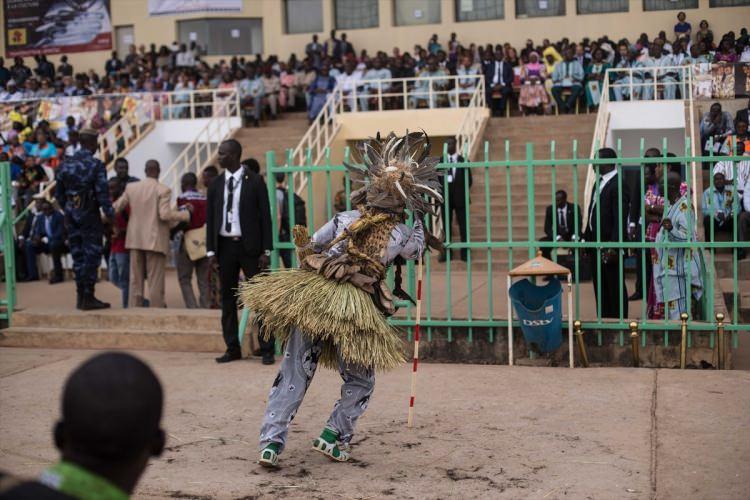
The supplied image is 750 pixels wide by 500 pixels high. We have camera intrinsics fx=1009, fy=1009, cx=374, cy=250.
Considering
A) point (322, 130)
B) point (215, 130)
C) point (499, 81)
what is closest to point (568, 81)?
point (499, 81)

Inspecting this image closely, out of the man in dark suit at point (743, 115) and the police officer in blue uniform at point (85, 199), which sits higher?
the man in dark suit at point (743, 115)

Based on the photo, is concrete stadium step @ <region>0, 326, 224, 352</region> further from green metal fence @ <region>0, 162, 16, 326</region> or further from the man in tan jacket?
the man in tan jacket

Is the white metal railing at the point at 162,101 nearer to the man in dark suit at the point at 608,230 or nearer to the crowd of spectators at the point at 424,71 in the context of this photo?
the crowd of spectators at the point at 424,71

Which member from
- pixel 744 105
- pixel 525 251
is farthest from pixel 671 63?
pixel 525 251

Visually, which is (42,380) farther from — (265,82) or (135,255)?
(265,82)

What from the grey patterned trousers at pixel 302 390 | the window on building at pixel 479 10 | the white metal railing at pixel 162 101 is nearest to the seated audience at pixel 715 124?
the window on building at pixel 479 10

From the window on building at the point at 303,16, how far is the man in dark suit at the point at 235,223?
17.1 meters

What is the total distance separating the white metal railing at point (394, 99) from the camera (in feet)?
61.4

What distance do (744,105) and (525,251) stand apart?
4734 mm

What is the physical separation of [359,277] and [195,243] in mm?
5122

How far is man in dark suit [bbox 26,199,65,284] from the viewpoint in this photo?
14141mm

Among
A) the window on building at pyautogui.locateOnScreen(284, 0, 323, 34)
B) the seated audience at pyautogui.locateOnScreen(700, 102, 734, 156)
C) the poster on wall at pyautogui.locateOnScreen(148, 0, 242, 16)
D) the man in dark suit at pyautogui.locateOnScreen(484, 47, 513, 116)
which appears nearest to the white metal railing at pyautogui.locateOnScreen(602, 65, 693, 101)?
the seated audience at pyautogui.locateOnScreen(700, 102, 734, 156)

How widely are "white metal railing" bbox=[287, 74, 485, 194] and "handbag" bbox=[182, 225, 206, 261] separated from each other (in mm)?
7935

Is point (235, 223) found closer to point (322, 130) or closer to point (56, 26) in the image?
point (322, 130)
